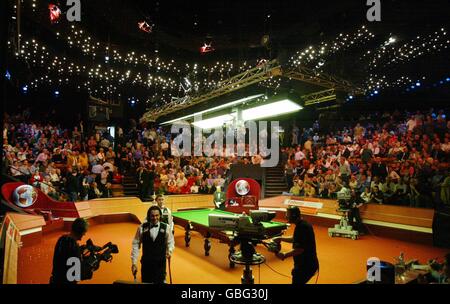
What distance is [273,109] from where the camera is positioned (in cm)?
707

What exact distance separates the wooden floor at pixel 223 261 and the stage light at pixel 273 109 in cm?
334

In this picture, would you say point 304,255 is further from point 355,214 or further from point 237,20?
point 237,20

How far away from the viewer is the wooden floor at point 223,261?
509cm

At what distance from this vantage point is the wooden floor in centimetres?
509

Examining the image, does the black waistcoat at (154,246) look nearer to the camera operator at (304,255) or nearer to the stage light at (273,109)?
the camera operator at (304,255)

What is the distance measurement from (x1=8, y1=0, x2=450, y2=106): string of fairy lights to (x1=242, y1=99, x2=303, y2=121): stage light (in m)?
3.19

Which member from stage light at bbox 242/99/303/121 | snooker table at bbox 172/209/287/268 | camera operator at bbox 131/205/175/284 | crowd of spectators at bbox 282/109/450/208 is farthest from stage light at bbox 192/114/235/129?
camera operator at bbox 131/205/175/284

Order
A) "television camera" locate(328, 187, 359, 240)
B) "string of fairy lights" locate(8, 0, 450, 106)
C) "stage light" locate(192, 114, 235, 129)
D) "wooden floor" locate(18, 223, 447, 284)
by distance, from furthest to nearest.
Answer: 1. "string of fairy lights" locate(8, 0, 450, 106)
2. "stage light" locate(192, 114, 235, 129)
3. "television camera" locate(328, 187, 359, 240)
4. "wooden floor" locate(18, 223, 447, 284)

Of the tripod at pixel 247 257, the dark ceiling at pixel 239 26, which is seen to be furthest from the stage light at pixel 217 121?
the tripod at pixel 247 257

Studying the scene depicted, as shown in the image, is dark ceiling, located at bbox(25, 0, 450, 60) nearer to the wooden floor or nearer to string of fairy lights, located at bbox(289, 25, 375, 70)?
string of fairy lights, located at bbox(289, 25, 375, 70)

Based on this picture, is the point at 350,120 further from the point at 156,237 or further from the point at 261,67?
the point at 156,237
